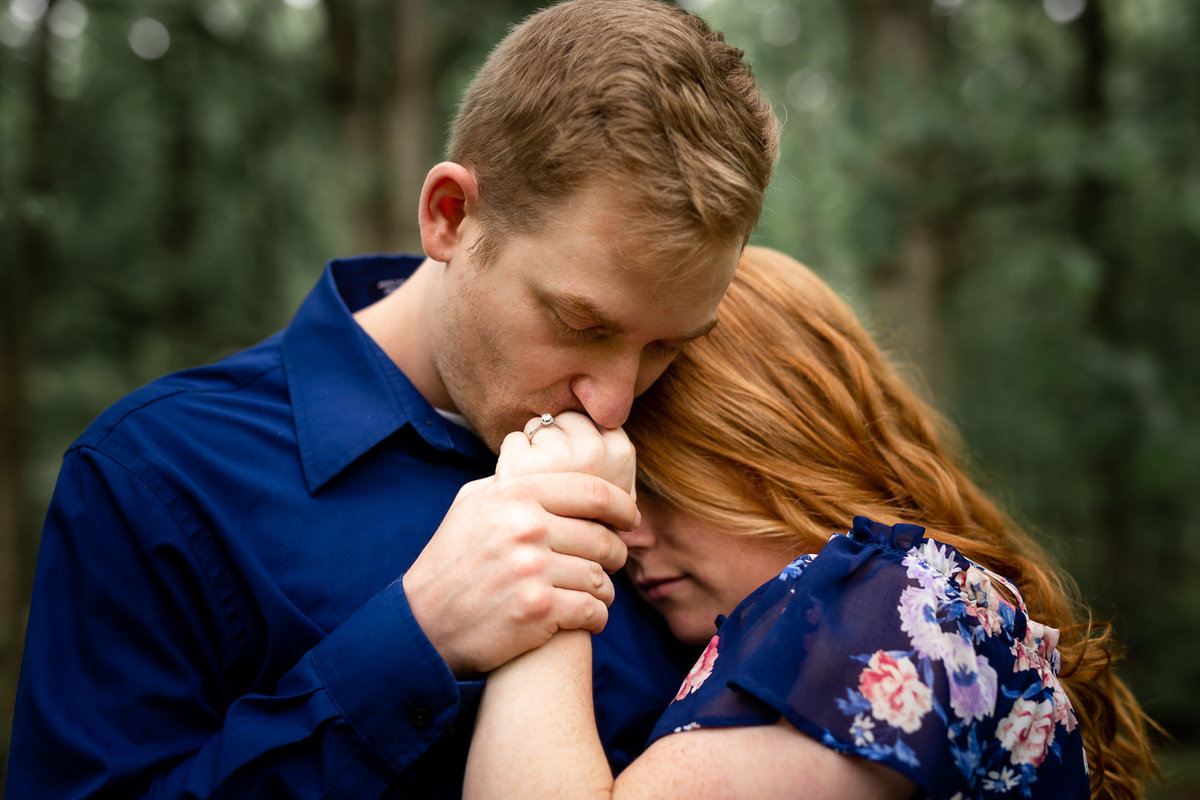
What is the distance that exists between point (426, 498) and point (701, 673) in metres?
0.68

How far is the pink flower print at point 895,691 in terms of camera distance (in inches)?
50.7

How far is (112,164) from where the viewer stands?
601cm

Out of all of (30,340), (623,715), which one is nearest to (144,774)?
(623,715)

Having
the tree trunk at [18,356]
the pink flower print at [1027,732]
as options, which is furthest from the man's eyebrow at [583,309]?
the tree trunk at [18,356]

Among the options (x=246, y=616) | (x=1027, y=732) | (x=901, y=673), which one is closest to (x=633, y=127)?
(x=901, y=673)

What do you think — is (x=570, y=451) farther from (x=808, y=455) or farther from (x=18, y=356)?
(x=18, y=356)

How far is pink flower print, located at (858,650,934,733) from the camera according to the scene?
129 centimetres

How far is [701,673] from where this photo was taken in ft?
4.98

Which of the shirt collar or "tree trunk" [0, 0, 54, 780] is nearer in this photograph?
the shirt collar

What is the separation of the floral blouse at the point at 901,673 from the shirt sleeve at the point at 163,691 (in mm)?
486

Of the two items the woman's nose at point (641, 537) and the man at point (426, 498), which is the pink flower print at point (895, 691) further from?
the woman's nose at point (641, 537)

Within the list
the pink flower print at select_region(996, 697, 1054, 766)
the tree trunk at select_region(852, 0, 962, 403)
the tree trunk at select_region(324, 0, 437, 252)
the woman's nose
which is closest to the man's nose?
the woman's nose

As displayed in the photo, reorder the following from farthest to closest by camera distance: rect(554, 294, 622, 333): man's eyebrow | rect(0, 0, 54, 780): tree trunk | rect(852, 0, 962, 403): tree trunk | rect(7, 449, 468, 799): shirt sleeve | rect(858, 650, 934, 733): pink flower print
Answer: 1. rect(0, 0, 54, 780): tree trunk
2. rect(852, 0, 962, 403): tree trunk
3. rect(554, 294, 622, 333): man's eyebrow
4. rect(7, 449, 468, 799): shirt sleeve
5. rect(858, 650, 934, 733): pink flower print

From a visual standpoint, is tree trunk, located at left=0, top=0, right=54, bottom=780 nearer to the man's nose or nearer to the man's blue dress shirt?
the man's blue dress shirt
